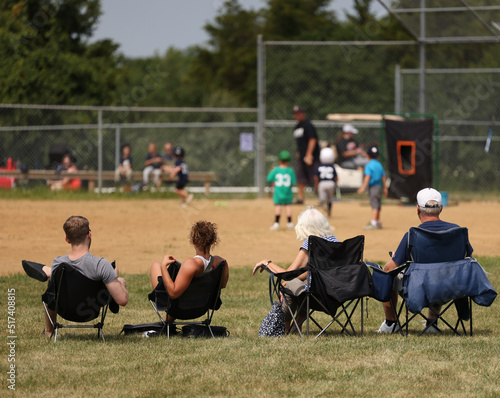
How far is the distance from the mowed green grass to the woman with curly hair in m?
0.44

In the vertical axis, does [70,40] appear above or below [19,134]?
above

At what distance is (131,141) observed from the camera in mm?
26000

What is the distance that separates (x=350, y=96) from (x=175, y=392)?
3161cm

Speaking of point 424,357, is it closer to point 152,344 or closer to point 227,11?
point 152,344

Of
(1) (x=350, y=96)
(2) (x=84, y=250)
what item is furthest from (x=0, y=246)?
(1) (x=350, y=96)

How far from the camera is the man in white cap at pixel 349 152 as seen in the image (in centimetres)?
2086

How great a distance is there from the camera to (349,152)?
21.0 m

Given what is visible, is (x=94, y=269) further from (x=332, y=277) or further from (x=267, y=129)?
(x=267, y=129)

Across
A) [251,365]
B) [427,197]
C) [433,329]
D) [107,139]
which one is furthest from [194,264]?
[107,139]

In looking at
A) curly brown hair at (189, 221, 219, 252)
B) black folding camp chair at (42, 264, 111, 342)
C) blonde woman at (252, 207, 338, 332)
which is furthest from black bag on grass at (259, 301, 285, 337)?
black folding camp chair at (42, 264, 111, 342)

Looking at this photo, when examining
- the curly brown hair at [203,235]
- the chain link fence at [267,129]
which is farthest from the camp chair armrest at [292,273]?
the chain link fence at [267,129]

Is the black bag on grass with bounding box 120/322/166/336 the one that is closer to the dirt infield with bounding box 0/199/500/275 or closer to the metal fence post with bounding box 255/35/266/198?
the dirt infield with bounding box 0/199/500/275

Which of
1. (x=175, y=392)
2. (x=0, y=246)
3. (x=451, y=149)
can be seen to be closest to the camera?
(x=175, y=392)

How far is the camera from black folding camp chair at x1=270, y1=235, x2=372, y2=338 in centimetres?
635
